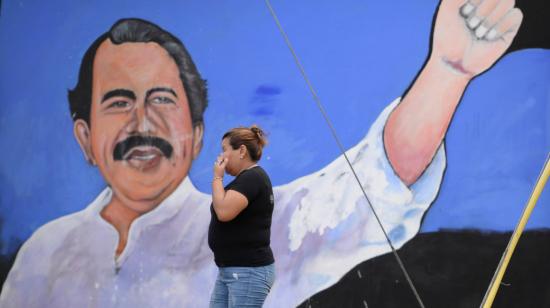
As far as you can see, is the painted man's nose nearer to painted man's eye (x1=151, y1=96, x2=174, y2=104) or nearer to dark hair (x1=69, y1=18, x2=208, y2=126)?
painted man's eye (x1=151, y1=96, x2=174, y2=104)

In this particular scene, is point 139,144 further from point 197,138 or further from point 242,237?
point 242,237

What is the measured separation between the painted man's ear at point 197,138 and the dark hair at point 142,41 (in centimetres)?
3

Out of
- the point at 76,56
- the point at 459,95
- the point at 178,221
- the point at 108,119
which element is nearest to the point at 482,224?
the point at 459,95

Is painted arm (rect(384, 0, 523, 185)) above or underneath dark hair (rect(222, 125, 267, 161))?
underneath

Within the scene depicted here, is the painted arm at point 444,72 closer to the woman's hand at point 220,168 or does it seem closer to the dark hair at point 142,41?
the dark hair at point 142,41

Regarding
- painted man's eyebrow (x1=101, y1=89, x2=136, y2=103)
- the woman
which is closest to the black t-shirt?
the woman

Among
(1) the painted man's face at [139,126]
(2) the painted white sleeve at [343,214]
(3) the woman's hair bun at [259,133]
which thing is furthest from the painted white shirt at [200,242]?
(3) the woman's hair bun at [259,133]

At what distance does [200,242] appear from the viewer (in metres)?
4.80

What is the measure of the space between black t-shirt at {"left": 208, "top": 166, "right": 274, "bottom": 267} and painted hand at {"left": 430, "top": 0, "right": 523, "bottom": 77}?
1750 millimetres

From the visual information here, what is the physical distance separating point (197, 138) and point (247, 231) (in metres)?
1.77

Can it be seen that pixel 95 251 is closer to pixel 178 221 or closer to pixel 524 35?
pixel 178 221

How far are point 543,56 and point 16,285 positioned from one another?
3.37m

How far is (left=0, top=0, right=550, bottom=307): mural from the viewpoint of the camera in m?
4.38

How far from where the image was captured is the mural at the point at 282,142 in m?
4.38
